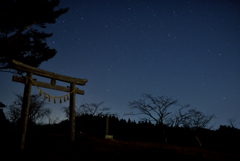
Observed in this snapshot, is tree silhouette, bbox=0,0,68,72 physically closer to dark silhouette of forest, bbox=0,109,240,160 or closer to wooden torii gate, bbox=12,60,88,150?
wooden torii gate, bbox=12,60,88,150

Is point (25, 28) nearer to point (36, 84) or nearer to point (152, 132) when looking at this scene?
point (36, 84)

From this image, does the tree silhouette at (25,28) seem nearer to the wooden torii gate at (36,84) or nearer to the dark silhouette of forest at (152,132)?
the wooden torii gate at (36,84)

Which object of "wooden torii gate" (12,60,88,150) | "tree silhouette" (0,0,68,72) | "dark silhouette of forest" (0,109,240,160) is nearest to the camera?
"wooden torii gate" (12,60,88,150)

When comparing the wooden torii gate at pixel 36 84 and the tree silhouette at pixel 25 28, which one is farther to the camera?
the tree silhouette at pixel 25 28

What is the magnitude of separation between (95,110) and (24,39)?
23850 millimetres

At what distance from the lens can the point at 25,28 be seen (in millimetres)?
9766

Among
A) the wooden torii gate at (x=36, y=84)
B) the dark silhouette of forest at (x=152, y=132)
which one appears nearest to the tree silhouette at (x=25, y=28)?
the wooden torii gate at (x=36, y=84)

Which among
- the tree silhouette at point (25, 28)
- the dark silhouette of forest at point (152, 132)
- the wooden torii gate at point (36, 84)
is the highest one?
the tree silhouette at point (25, 28)

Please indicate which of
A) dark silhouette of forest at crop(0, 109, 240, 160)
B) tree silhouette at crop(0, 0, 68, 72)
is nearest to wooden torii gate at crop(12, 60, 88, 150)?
tree silhouette at crop(0, 0, 68, 72)

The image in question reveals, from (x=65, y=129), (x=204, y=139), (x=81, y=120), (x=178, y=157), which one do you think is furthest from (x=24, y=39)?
(x=204, y=139)

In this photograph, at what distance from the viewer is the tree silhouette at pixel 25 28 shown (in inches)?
342

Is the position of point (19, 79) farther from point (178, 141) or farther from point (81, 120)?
point (178, 141)

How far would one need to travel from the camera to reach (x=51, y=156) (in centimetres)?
506

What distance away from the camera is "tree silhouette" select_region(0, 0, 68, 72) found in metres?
8.69
